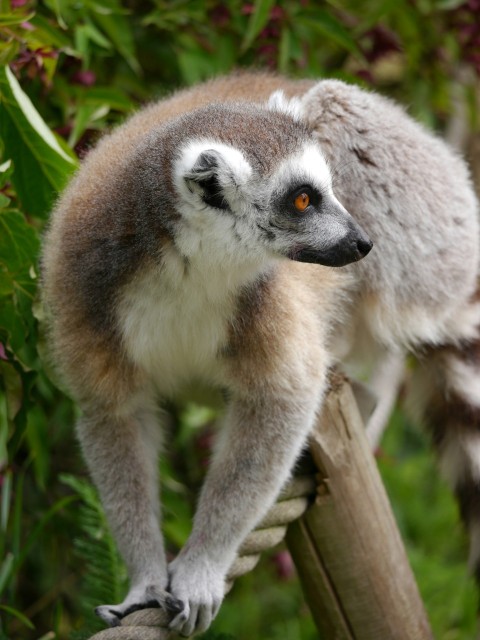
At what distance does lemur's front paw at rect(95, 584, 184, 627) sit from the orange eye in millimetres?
1320

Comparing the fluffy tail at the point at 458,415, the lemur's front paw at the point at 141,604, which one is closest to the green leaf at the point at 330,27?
the fluffy tail at the point at 458,415

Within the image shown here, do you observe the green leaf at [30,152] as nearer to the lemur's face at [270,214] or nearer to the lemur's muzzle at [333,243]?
the lemur's face at [270,214]

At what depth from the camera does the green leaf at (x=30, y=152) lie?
3.40 metres

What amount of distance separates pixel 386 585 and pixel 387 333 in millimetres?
1015

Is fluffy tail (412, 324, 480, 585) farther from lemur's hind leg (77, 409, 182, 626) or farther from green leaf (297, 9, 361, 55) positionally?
green leaf (297, 9, 361, 55)

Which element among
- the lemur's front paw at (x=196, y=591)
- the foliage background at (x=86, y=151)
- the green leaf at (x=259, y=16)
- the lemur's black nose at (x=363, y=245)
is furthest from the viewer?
the green leaf at (x=259, y=16)

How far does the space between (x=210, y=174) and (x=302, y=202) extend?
330mm

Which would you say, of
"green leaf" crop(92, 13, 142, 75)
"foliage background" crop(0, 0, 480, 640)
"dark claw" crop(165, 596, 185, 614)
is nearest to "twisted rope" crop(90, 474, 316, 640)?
"dark claw" crop(165, 596, 185, 614)

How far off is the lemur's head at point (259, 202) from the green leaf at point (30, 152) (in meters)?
0.68

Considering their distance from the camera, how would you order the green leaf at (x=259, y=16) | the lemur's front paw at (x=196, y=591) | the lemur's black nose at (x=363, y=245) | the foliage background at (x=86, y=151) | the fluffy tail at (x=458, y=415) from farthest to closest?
the green leaf at (x=259, y=16) < the fluffy tail at (x=458, y=415) < the foliage background at (x=86, y=151) < the lemur's front paw at (x=196, y=591) < the lemur's black nose at (x=363, y=245)

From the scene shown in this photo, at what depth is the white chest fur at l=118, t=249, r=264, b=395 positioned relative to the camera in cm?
305

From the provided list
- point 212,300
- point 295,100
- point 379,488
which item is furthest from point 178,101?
point 379,488

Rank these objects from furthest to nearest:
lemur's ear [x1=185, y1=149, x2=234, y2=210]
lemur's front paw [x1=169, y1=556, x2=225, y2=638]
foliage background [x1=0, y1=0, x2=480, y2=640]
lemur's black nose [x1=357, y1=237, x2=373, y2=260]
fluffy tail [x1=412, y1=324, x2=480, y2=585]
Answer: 1. fluffy tail [x1=412, y1=324, x2=480, y2=585]
2. foliage background [x1=0, y1=0, x2=480, y2=640]
3. lemur's front paw [x1=169, y1=556, x2=225, y2=638]
4. lemur's black nose [x1=357, y1=237, x2=373, y2=260]
5. lemur's ear [x1=185, y1=149, x2=234, y2=210]

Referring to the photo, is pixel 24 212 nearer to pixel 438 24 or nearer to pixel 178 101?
pixel 178 101
